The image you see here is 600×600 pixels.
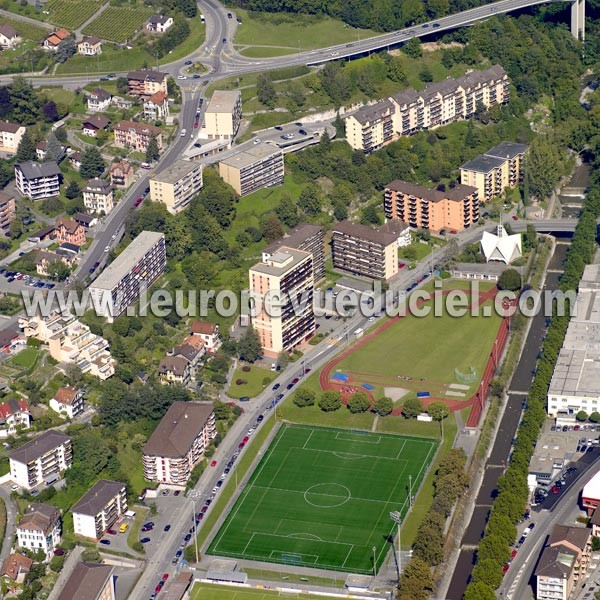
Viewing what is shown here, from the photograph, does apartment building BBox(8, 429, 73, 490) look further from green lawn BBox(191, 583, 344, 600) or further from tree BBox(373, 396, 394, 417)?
tree BBox(373, 396, 394, 417)

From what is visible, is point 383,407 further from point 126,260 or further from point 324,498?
point 126,260

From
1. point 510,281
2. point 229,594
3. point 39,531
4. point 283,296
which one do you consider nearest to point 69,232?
point 283,296

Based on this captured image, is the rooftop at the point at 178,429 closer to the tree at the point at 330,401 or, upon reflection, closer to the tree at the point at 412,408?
the tree at the point at 330,401

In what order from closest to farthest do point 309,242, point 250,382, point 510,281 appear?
point 250,382
point 309,242
point 510,281

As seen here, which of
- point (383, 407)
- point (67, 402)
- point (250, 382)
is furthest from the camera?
point (250, 382)

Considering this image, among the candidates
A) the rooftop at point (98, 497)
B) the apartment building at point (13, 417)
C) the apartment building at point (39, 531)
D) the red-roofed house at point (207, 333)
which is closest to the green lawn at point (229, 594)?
the rooftop at point (98, 497)

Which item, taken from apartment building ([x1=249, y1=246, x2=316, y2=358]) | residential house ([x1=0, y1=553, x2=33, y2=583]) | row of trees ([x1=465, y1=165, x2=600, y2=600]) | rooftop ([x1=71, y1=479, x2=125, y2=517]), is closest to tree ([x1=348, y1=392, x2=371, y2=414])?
apartment building ([x1=249, y1=246, x2=316, y2=358])
